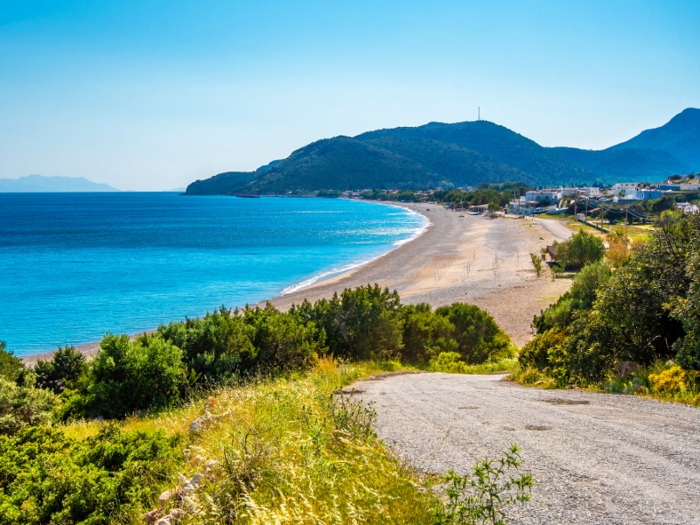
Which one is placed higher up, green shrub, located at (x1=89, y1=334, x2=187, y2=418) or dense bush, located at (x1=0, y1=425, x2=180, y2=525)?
dense bush, located at (x1=0, y1=425, x2=180, y2=525)

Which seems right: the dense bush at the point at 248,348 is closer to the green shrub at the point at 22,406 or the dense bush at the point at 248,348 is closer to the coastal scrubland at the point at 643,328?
the green shrub at the point at 22,406

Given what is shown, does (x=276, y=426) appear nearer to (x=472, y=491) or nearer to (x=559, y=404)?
(x=472, y=491)

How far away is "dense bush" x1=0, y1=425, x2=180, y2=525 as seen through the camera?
4113 mm

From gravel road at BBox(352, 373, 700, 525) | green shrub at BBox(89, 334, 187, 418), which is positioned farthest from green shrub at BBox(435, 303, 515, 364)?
green shrub at BBox(89, 334, 187, 418)

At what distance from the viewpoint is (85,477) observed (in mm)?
4309

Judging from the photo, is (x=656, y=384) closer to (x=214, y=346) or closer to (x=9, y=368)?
(x=214, y=346)

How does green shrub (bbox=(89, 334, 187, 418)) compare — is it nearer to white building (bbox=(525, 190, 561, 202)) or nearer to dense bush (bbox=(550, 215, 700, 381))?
dense bush (bbox=(550, 215, 700, 381))

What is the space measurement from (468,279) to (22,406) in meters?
31.4

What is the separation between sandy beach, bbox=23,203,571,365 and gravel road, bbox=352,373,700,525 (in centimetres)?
1229

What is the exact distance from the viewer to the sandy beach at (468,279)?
25.0 m

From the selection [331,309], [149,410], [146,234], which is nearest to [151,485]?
[149,410]

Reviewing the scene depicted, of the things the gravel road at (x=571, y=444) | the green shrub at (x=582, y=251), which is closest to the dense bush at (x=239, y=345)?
the gravel road at (x=571, y=444)

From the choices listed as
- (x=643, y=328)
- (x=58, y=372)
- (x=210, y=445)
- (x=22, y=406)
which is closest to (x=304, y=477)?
(x=210, y=445)

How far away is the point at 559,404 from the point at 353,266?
127 feet
